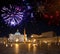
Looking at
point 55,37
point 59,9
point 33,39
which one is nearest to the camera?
point 59,9

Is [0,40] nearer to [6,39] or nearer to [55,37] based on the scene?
[6,39]

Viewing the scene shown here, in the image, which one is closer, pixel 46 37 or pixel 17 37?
pixel 46 37

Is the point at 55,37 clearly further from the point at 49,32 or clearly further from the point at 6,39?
the point at 6,39

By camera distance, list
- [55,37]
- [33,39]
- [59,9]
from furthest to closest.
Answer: [33,39], [55,37], [59,9]

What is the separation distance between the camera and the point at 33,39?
105 m

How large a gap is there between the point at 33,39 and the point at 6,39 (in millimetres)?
10321

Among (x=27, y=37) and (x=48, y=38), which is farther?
(x=27, y=37)

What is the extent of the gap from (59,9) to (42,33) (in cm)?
4095

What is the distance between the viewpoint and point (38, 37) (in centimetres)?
10331

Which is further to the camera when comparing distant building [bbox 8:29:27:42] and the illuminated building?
distant building [bbox 8:29:27:42]

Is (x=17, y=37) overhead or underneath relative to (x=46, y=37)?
underneath

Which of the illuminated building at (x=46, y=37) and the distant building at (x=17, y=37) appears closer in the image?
the illuminated building at (x=46, y=37)

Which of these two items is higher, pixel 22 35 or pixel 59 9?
pixel 59 9

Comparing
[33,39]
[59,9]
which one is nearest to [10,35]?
[33,39]
